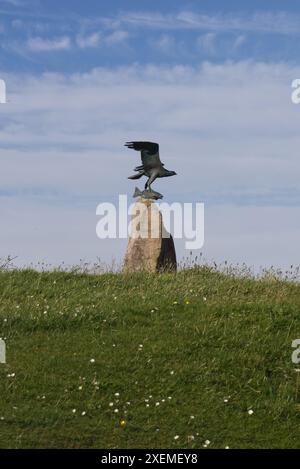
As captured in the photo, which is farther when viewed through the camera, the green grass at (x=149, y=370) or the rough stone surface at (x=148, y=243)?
the rough stone surface at (x=148, y=243)

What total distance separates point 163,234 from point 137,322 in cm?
738

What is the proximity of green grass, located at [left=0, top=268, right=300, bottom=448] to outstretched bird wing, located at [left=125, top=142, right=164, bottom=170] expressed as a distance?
589 cm

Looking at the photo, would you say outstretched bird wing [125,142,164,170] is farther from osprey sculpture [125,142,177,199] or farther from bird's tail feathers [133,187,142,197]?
bird's tail feathers [133,187,142,197]

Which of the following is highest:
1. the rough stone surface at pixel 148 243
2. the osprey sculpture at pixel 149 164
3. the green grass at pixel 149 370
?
the osprey sculpture at pixel 149 164

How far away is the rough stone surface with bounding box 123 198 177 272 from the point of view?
73.9 ft

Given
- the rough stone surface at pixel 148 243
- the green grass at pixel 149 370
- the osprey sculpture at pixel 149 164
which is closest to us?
the green grass at pixel 149 370

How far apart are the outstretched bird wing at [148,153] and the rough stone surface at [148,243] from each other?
3.96 ft

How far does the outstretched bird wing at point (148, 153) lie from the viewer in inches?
919

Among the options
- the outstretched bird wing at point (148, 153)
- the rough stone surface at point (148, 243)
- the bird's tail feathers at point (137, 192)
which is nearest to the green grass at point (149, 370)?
the rough stone surface at point (148, 243)

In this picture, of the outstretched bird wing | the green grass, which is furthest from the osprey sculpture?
the green grass

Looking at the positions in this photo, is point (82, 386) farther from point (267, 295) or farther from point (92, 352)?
point (267, 295)

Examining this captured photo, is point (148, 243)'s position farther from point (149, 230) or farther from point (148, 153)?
point (148, 153)

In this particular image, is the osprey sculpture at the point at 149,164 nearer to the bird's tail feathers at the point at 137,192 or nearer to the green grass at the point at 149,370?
the bird's tail feathers at the point at 137,192
